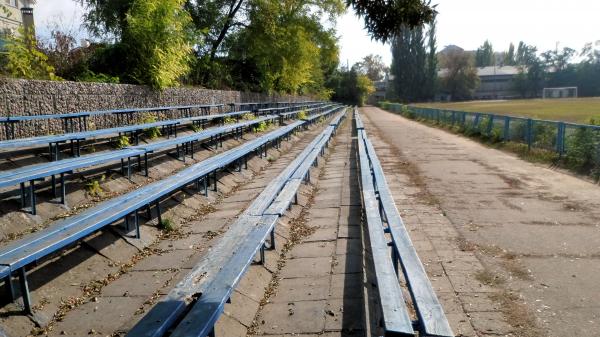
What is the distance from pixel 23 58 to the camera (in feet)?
26.2

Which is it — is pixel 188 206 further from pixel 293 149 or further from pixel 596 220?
pixel 293 149

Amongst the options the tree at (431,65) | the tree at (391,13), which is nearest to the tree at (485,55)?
the tree at (431,65)

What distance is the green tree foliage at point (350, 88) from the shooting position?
255ft

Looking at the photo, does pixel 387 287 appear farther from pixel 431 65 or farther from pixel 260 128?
pixel 431 65

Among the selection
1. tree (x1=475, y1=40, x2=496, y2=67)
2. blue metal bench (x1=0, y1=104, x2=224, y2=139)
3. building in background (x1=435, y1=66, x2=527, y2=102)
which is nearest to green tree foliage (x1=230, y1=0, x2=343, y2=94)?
blue metal bench (x1=0, y1=104, x2=224, y2=139)

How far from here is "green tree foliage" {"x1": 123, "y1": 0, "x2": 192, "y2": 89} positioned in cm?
1102

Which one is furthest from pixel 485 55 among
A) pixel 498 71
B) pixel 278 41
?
pixel 278 41

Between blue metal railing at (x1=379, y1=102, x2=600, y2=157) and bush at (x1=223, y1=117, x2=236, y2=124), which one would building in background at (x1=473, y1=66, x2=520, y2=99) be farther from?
bush at (x1=223, y1=117, x2=236, y2=124)

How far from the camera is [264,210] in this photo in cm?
502

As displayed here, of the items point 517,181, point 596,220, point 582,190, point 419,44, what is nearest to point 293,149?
point 517,181

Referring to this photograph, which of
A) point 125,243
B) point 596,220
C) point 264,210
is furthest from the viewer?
point 596,220

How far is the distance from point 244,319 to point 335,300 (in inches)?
27.5

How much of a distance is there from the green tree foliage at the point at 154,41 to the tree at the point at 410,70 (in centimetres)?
7549

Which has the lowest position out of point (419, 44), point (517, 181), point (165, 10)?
point (517, 181)
